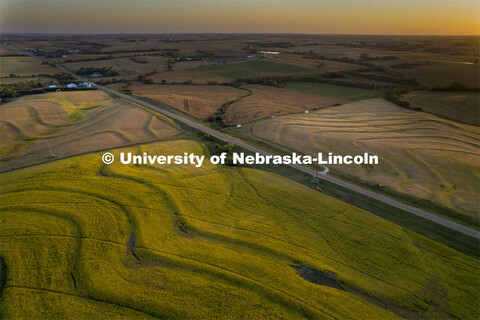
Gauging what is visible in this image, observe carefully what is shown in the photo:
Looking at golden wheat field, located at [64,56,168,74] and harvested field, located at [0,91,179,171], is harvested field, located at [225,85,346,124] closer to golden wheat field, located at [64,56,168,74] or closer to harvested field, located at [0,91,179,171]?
harvested field, located at [0,91,179,171]

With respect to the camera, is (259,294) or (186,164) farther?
(186,164)

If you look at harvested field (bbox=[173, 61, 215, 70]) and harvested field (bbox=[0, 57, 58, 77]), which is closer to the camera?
harvested field (bbox=[0, 57, 58, 77])

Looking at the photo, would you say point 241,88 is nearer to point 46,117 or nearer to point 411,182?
point 46,117

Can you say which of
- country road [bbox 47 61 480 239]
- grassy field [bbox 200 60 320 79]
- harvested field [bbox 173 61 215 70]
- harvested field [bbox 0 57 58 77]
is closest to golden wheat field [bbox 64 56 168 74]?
harvested field [bbox 173 61 215 70]

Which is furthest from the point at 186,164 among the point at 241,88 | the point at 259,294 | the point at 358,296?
the point at 241,88

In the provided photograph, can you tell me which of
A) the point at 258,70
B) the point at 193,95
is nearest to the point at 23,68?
the point at 193,95
